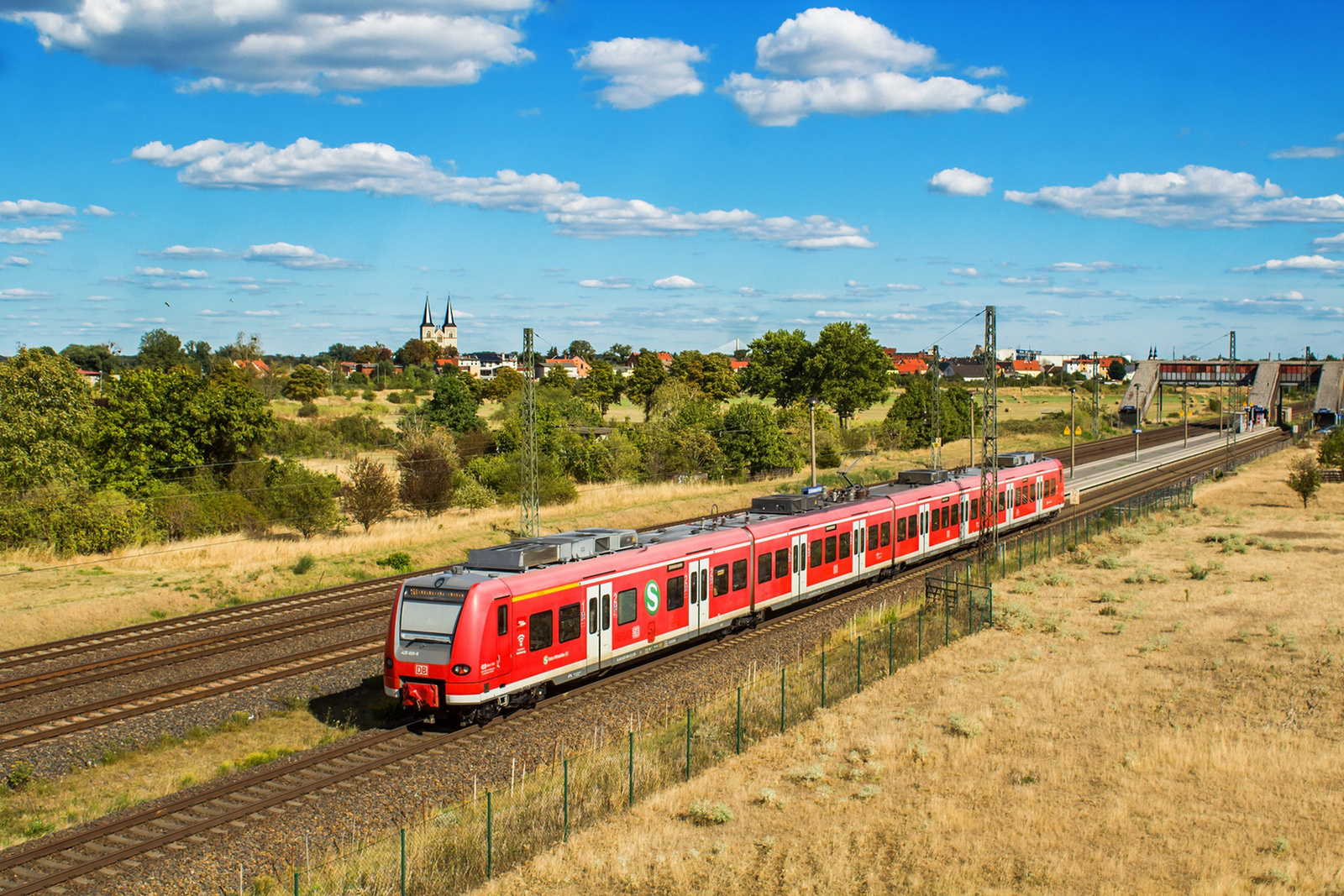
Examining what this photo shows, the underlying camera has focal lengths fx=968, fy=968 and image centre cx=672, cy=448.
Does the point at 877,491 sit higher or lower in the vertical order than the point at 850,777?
higher

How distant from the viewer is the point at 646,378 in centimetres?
11844

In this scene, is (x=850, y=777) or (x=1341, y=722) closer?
(x=850, y=777)

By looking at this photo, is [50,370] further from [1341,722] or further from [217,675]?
[1341,722]

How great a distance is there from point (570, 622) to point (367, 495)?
2949 cm

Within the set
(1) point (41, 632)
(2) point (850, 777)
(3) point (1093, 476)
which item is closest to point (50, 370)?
(1) point (41, 632)

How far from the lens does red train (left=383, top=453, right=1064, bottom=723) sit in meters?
17.7

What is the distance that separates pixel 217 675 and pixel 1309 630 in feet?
93.4

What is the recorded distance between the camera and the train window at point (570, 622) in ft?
63.7

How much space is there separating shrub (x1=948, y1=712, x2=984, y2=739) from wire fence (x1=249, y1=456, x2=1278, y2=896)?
2704mm

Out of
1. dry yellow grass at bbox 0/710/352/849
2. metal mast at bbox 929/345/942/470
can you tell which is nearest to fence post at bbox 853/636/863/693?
dry yellow grass at bbox 0/710/352/849

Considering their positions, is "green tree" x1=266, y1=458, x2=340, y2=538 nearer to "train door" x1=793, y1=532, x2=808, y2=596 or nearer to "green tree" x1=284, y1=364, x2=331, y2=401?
"train door" x1=793, y1=532, x2=808, y2=596

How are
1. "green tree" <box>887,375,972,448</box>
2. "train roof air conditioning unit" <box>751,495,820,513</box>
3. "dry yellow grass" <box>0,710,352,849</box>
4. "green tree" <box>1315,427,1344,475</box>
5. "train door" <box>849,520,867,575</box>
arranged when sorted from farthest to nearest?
"green tree" <box>887,375,972,448</box>, "green tree" <box>1315,427,1344,475</box>, "train door" <box>849,520,867,575</box>, "train roof air conditioning unit" <box>751,495,820,513</box>, "dry yellow grass" <box>0,710,352,849</box>

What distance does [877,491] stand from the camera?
35406 millimetres

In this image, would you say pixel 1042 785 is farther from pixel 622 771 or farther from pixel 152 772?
pixel 152 772
